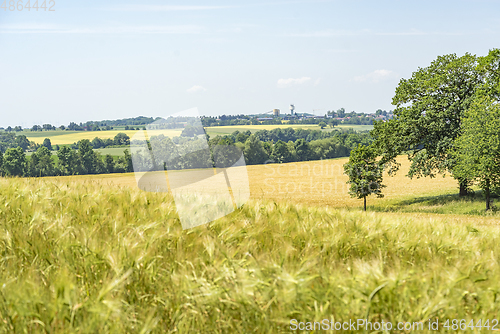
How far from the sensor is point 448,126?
30562 millimetres

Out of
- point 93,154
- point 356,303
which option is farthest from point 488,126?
point 93,154

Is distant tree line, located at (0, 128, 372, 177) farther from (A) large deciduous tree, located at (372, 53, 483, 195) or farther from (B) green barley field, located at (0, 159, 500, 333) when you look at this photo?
(A) large deciduous tree, located at (372, 53, 483, 195)

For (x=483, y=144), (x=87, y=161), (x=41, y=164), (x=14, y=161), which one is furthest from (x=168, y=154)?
(x=14, y=161)

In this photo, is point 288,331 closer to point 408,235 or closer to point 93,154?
point 408,235

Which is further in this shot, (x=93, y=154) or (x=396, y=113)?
(x=93, y=154)

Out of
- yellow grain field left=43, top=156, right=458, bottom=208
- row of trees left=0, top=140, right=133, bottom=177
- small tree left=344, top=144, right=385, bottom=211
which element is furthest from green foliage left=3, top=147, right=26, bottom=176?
small tree left=344, top=144, right=385, bottom=211

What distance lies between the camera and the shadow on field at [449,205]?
29.6 metres

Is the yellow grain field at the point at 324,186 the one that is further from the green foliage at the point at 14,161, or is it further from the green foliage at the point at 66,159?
the green foliage at the point at 14,161

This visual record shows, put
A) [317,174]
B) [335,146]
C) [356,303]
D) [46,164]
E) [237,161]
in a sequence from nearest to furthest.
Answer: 1. [356,303]
2. [237,161]
3. [317,174]
4. [46,164]
5. [335,146]

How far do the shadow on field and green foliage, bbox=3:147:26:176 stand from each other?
7788 cm

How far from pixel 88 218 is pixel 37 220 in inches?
19.7

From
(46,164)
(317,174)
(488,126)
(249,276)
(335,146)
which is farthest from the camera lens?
(335,146)

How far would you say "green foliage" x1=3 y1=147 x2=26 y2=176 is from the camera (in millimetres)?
75125

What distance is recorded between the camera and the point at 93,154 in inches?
3098
